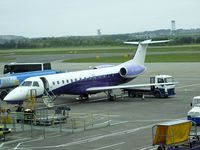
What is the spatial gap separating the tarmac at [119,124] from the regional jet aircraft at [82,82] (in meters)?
1.37

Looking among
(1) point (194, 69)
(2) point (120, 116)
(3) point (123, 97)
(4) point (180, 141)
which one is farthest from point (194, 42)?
(4) point (180, 141)

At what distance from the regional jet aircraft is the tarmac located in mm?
1373

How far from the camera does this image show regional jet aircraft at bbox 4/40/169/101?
3922 cm

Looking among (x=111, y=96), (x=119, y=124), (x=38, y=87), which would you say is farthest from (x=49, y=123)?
(x=111, y=96)

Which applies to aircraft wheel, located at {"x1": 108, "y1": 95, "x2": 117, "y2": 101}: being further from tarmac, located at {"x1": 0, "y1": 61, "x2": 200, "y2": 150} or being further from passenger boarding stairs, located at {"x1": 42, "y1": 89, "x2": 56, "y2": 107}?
passenger boarding stairs, located at {"x1": 42, "y1": 89, "x2": 56, "y2": 107}

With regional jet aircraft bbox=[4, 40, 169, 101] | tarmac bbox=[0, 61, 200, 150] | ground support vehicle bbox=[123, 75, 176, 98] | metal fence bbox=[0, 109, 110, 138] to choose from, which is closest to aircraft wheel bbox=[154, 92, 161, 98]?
ground support vehicle bbox=[123, 75, 176, 98]

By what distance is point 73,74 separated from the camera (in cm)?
4253

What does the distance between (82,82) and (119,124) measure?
40.2 feet

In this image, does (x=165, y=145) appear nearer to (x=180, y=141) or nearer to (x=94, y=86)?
(x=180, y=141)

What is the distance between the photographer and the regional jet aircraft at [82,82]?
39.2m

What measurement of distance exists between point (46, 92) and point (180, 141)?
20.1 meters

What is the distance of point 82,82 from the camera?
42531 mm

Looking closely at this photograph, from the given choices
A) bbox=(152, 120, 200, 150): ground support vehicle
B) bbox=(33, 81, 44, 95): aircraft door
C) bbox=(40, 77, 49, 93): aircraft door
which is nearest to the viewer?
bbox=(152, 120, 200, 150): ground support vehicle

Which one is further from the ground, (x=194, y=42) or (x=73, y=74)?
(x=194, y=42)
